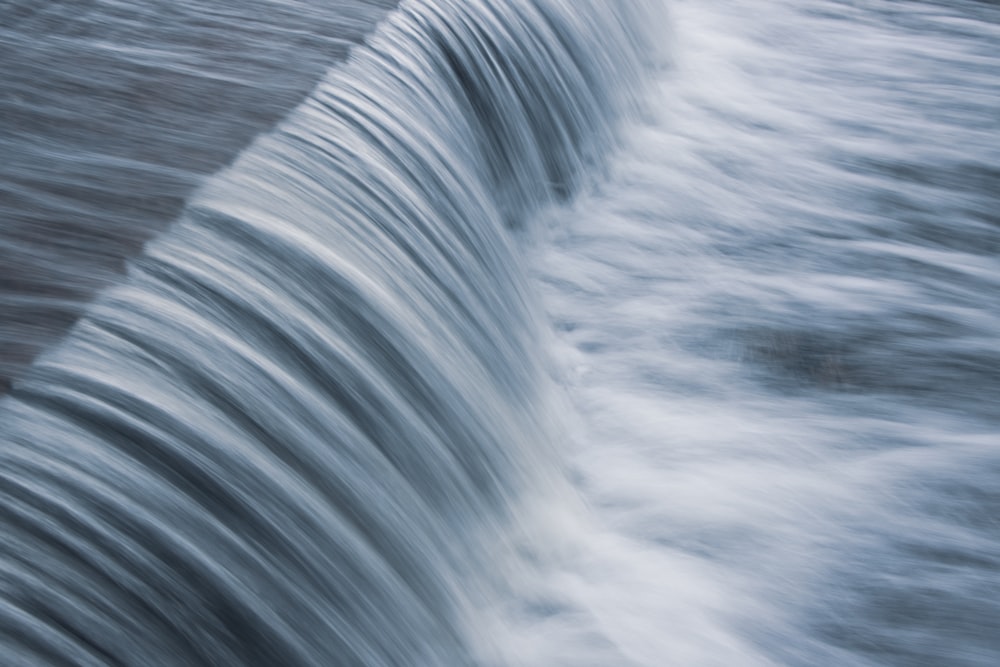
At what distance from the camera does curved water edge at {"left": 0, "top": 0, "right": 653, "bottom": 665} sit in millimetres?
1689

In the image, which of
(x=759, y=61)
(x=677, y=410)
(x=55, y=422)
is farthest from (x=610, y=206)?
(x=55, y=422)

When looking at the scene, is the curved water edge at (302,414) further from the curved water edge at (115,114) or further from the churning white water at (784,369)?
the churning white water at (784,369)

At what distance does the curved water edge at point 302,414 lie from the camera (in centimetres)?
169

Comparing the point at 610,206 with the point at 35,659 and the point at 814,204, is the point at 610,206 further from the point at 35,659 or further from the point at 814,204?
the point at 35,659

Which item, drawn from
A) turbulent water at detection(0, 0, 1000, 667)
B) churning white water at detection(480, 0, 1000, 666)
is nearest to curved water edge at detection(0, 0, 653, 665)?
turbulent water at detection(0, 0, 1000, 667)

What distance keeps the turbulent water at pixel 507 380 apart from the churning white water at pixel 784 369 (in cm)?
1

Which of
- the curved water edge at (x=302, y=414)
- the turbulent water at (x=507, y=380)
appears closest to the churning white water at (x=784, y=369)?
the turbulent water at (x=507, y=380)

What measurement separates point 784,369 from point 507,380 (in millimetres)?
785

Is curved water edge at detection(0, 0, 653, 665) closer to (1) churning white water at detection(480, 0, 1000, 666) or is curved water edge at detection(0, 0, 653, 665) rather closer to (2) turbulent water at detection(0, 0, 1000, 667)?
(2) turbulent water at detection(0, 0, 1000, 667)

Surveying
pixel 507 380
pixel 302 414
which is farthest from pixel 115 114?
pixel 507 380

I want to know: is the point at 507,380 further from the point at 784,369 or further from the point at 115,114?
the point at 115,114

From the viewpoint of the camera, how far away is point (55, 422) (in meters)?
1.73

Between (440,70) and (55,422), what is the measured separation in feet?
5.53

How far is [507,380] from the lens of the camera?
105 inches
